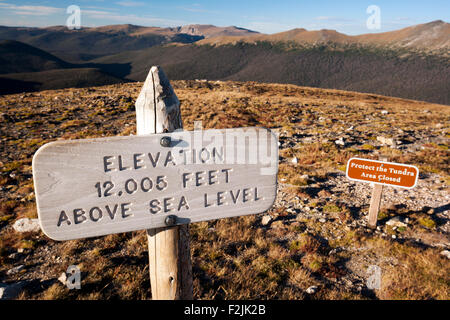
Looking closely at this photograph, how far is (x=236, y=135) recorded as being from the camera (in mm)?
1734

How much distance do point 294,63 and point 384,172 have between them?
138m

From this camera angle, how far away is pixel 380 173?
4949 mm

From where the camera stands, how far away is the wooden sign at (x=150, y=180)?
4.91 ft

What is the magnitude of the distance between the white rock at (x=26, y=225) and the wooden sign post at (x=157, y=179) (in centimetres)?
453

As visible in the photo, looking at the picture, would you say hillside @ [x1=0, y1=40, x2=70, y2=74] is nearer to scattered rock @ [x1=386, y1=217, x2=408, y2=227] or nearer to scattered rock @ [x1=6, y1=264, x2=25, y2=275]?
scattered rock @ [x1=6, y1=264, x2=25, y2=275]

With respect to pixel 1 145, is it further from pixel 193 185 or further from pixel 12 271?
pixel 193 185

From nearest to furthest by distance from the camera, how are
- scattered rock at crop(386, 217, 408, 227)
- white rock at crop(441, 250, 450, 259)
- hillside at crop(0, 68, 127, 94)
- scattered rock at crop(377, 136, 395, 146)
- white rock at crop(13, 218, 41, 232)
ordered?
white rock at crop(441, 250, 450, 259), white rock at crop(13, 218, 41, 232), scattered rock at crop(386, 217, 408, 227), scattered rock at crop(377, 136, 395, 146), hillside at crop(0, 68, 127, 94)

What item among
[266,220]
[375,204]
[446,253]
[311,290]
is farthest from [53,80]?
[446,253]

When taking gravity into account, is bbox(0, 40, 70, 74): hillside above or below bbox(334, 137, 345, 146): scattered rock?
above

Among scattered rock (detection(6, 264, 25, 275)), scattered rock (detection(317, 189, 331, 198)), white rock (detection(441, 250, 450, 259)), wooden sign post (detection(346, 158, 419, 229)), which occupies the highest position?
wooden sign post (detection(346, 158, 419, 229))

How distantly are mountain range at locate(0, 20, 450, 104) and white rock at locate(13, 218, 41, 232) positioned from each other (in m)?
93.9

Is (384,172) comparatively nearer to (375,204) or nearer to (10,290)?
(375,204)

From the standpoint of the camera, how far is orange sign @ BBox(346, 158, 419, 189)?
4.75 metres

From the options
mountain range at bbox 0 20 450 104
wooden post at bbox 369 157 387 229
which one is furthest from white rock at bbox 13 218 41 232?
mountain range at bbox 0 20 450 104
